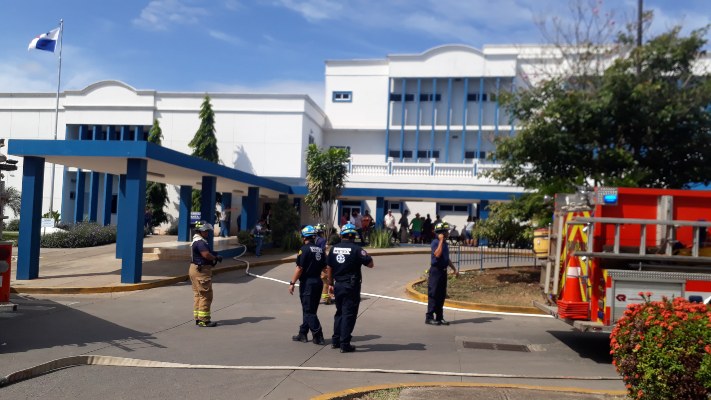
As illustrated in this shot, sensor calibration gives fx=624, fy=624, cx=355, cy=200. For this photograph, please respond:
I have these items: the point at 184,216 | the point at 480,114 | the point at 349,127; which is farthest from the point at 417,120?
the point at 184,216

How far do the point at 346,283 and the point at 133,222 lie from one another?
8.04 meters

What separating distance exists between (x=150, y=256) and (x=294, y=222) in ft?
20.9

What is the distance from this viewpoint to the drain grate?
351 inches

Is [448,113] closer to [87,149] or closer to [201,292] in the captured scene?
[87,149]

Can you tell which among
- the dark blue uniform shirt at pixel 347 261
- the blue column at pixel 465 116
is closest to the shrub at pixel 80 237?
the dark blue uniform shirt at pixel 347 261

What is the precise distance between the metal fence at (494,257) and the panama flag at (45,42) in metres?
21.1

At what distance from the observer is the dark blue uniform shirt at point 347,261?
8.17 meters

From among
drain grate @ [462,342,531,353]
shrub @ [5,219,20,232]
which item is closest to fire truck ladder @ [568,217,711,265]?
drain grate @ [462,342,531,353]

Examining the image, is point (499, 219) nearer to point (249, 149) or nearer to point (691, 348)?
point (691, 348)

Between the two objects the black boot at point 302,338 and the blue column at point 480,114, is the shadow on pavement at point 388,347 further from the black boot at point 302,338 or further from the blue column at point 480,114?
the blue column at point 480,114

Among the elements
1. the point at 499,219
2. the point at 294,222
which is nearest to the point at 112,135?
the point at 294,222

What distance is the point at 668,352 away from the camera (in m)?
4.93

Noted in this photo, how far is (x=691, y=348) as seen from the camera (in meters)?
4.89

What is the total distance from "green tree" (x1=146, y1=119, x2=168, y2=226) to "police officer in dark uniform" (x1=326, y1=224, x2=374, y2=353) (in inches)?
1054
